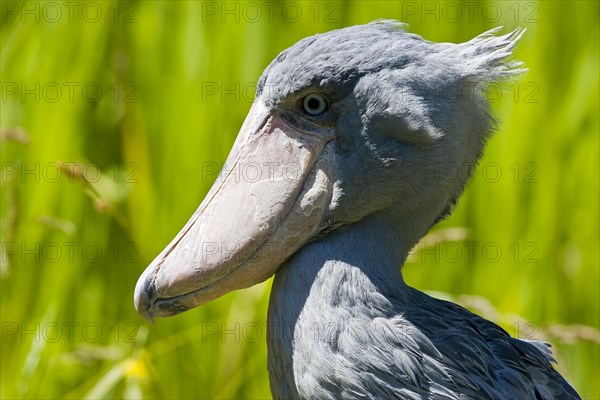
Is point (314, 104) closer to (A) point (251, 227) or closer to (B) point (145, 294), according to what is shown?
(A) point (251, 227)

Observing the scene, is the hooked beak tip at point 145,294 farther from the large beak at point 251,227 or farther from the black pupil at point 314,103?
the black pupil at point 314,103

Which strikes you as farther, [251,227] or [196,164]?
[196,164]

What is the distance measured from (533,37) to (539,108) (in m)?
0.24

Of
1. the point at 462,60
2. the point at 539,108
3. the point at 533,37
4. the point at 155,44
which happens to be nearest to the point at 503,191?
the point at 539,108

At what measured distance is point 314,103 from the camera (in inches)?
66.7

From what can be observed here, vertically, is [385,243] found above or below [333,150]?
below

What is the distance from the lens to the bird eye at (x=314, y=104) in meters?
1.69

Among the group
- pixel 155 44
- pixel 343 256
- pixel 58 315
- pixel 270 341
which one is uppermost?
pixel 155 44

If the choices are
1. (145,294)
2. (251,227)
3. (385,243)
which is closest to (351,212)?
(385,243)

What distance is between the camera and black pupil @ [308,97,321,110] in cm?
169

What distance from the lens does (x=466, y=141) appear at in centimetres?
173

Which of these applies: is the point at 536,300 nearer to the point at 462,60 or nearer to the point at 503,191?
the point at 503,191

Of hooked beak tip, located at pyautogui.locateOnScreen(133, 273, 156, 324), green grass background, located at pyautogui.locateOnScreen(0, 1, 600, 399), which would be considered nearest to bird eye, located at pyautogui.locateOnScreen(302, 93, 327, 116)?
hooked beak tip, located at pyautogui.locateOnScreen(133, 273, 156, 324)

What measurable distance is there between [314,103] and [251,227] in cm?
26
